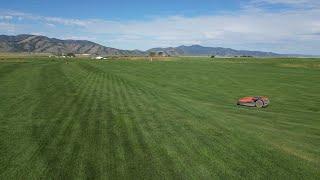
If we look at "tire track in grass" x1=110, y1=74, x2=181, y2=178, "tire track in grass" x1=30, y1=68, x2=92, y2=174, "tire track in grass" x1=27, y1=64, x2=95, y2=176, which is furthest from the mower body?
"tire track in grass" x1=27, y1=64, x2=95, y2=176

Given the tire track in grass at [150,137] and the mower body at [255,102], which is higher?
the tire track in grass at [150,137]

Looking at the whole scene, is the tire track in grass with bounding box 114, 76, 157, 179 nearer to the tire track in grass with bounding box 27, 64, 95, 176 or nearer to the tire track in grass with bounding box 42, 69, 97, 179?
the tire track in grass with bounding box 42, 69, 97, 179

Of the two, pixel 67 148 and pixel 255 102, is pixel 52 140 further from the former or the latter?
pixel 255 102

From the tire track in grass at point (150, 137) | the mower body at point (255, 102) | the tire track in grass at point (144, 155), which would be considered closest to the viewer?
the tire track in grass at point (144, 155)

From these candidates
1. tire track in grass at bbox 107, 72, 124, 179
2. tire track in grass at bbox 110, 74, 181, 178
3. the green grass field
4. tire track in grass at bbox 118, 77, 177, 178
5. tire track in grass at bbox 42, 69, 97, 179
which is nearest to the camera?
tire track in grass at bbox 42, 69, 97, 179

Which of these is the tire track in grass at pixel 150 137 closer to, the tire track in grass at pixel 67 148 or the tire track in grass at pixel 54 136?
the tire track in grass at pixel 67 148

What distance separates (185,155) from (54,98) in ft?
54.9

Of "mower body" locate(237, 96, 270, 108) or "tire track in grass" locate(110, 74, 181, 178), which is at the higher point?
"tire track in grass" locate(110, 74, 181, 178)

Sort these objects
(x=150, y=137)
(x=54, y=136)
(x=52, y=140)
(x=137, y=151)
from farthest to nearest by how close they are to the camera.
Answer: (x=150, y=137) → (x=54, y=136) → (x=52, y=140) → (x=137, y=151)

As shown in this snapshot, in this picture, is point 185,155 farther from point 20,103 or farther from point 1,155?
point 20,103

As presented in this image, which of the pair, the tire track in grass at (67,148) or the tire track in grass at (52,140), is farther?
the tire track in grass at (52,140)

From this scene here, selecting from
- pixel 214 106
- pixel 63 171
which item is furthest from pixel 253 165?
pixel 214 106

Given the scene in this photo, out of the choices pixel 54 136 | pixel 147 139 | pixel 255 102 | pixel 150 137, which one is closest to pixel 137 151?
pixel 147 139

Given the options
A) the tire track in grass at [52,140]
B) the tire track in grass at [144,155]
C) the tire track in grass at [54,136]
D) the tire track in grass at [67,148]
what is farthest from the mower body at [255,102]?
the tire track in grass at [67,148]
